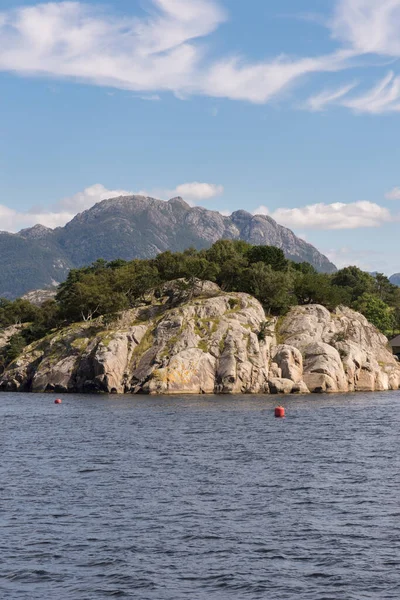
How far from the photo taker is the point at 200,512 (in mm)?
42188

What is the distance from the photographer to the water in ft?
102

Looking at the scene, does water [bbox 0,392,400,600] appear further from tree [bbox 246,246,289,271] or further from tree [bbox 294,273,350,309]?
tree [bbox 246,246,289,271]

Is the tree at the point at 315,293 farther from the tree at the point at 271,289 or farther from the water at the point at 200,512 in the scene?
the water at the point at 200,512

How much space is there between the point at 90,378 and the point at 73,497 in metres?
89.0

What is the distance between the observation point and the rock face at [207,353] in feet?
406

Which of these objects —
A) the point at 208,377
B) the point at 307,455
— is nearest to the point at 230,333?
the point at 208,377

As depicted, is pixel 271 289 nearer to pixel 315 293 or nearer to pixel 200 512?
pixel 315 293

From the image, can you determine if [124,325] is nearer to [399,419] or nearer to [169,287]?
[169,287]

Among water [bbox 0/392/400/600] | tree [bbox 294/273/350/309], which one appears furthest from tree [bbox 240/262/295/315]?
water [bbox 0/392/400/600]

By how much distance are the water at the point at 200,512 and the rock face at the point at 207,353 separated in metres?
42.9

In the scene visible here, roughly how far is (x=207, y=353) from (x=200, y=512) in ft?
271

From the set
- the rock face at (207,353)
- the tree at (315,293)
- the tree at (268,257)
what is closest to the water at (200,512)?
the rock face at (207,353)

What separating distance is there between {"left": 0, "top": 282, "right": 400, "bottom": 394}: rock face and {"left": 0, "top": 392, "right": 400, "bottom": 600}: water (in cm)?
4292

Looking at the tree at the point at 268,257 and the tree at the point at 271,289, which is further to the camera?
the tree at the point at 268,257
